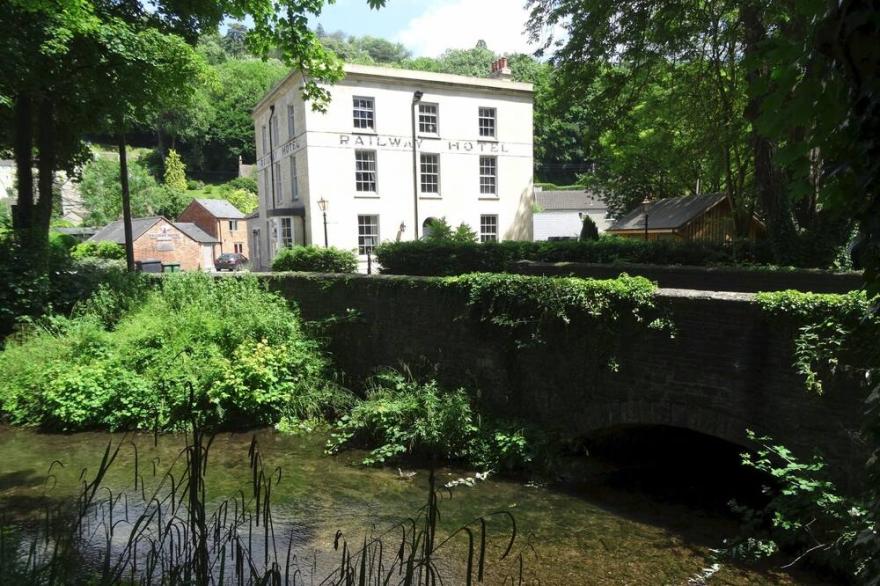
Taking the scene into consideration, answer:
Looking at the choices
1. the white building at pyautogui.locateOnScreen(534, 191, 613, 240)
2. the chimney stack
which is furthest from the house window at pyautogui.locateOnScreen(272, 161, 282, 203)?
the white building at pyautogui.locateOnScreen(534, 191, 613, 240)

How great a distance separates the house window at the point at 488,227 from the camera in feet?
105

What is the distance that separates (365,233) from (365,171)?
9.90 ft

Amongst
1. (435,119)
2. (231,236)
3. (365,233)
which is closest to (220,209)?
(231,236)

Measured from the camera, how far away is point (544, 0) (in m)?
15.0

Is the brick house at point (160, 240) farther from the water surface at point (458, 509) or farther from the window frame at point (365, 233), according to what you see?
the water surface at point (458, 509)

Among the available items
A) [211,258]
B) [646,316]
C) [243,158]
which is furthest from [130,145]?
[646,316]

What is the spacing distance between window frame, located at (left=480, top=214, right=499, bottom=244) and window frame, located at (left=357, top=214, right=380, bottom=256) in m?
5.82

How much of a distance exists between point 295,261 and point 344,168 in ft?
24.4

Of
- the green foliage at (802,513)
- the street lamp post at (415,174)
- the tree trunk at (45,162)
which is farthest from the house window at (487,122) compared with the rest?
the green foliage at (802,513)

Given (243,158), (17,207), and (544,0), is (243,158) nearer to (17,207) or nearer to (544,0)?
(17,207)

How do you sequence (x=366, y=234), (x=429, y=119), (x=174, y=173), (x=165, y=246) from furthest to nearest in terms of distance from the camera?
(x=174, y=173)
(x=165, y=246)
(x=429, y=119)
(x=366, y=234)

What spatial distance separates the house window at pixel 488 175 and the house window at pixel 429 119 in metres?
3.16

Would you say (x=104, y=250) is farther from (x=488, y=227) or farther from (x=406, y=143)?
(x=488, y=227)

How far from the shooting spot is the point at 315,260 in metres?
22.6
